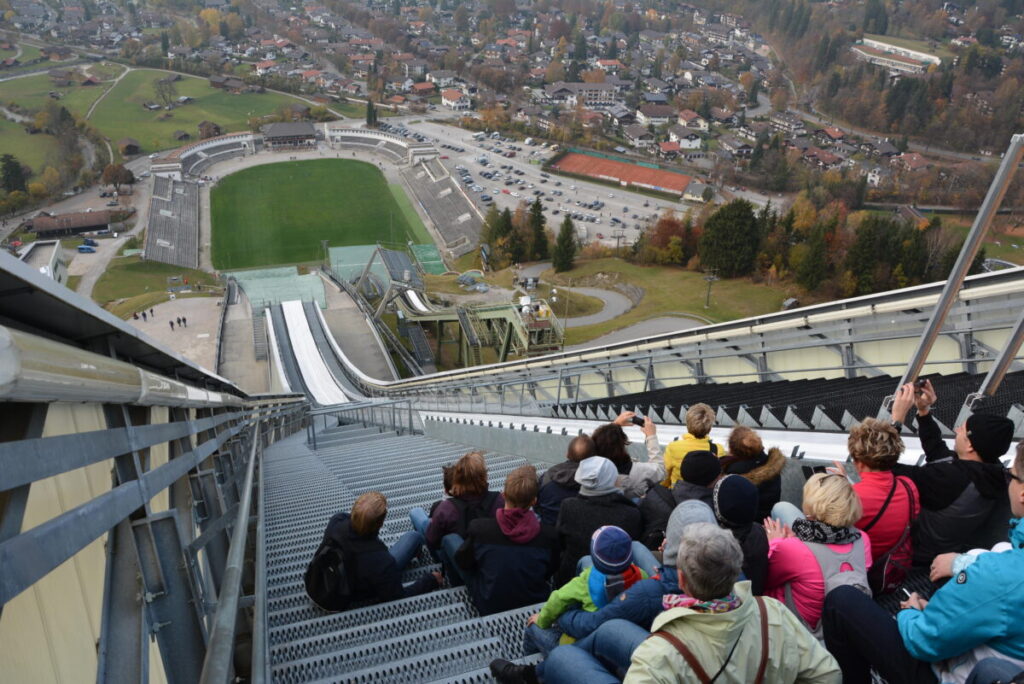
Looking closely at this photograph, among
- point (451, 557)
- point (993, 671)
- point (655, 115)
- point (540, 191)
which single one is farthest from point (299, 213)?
point (993, 671)

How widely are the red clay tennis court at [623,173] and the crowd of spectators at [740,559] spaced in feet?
197

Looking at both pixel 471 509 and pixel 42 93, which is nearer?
pixel 471 509

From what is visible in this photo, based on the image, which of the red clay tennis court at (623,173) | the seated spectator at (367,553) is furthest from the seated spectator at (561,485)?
the red clay tennis court at (623,173)

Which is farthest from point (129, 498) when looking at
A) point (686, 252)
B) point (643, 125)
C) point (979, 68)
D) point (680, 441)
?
point (979, 68)

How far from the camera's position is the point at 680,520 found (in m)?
2.98

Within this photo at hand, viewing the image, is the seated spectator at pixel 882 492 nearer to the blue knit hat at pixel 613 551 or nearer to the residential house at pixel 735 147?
the blue knit hat at pixel 613 551

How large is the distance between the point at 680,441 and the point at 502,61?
366ft

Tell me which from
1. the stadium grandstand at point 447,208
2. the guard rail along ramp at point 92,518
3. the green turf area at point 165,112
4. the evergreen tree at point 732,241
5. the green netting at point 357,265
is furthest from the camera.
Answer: the green turf area at point 165,112

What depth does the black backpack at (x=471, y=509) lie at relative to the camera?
13.5ft

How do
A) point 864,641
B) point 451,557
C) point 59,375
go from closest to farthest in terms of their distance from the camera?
1. point 59,375
2. point 864,641
3. point 451,557

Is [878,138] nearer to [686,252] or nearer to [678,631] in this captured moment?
[686,252]

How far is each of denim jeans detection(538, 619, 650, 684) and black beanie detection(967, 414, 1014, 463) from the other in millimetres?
1861

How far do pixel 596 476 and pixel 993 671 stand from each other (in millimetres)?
1898

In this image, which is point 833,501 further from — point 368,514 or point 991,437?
point 368,514
